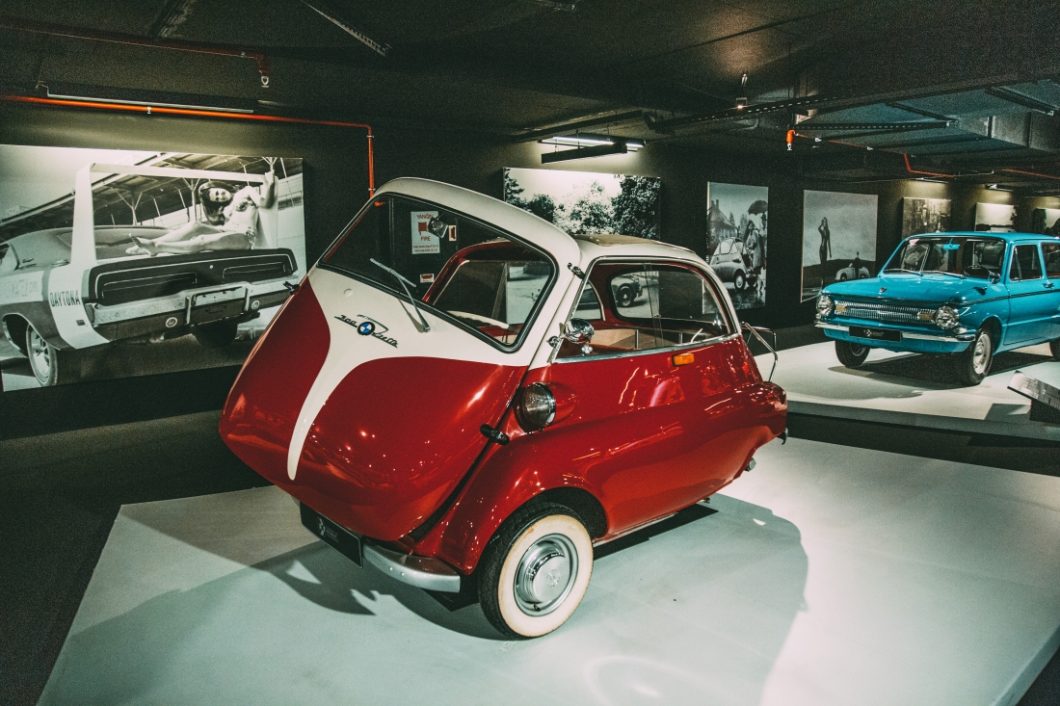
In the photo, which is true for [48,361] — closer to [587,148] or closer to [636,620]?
[636,620]

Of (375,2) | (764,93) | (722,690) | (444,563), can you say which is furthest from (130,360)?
(764,93)

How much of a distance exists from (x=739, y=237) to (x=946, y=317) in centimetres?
495

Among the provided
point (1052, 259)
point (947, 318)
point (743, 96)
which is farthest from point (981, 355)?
point (743, 96)

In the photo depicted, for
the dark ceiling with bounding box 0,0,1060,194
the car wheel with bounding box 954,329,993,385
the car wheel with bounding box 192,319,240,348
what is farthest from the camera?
the car wheel with bounding box 954,329,993,385

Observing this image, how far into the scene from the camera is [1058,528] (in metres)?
4.21

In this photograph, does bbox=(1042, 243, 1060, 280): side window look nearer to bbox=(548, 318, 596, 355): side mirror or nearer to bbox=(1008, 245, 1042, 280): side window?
bbox=(1008, 245, 1042, 280): side window

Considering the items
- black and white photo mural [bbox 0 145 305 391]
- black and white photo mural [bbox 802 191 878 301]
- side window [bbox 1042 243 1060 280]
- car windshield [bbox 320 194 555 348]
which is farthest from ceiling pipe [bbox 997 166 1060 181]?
black and white photo mural [bbox 0 145 305 391]

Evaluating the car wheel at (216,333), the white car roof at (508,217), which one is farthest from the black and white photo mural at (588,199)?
the white car roof at (508,217)

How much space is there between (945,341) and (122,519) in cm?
799

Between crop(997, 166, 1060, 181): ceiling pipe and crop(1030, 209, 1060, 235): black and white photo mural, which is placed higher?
crop(997, 166, 1060, 181): ceiling pipe

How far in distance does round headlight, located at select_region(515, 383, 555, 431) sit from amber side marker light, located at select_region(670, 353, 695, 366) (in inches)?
35.3

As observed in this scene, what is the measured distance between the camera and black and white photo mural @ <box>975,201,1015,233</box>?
17766 mm

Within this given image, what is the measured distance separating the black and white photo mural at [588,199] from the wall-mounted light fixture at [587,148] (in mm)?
426

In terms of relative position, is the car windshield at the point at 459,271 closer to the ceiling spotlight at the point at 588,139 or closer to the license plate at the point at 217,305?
the license plate at the point at 217,305
